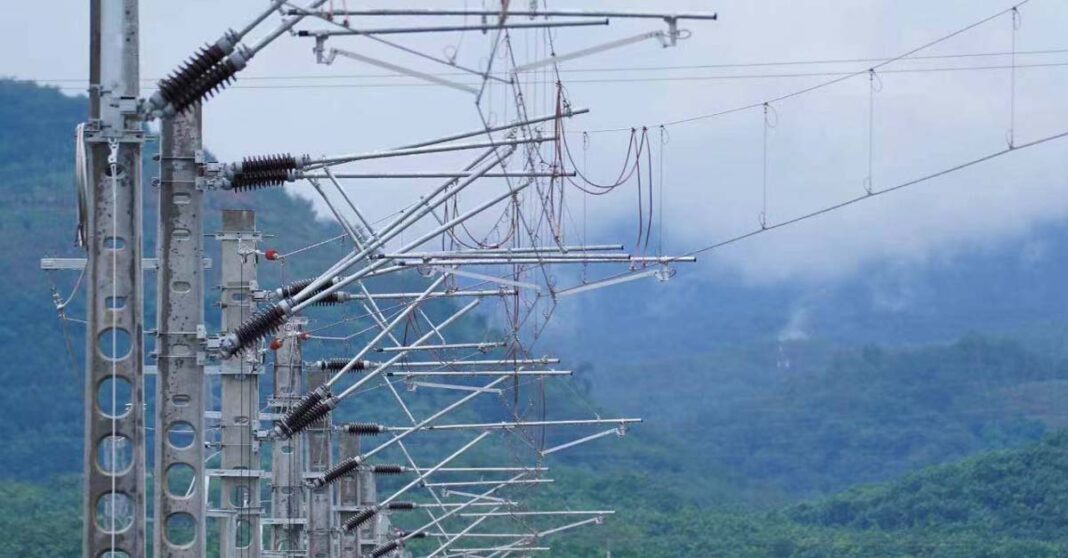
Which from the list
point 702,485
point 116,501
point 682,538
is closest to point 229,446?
point 116,501

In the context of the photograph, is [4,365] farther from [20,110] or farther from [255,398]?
[255,398]

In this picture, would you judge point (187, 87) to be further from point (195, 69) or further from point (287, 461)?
point (287, 461)

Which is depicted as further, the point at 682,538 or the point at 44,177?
the point at 44,177

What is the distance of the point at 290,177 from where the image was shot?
80.3ft

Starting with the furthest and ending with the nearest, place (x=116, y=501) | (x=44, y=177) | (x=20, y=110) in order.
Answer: (x=20, y=110) → (x=44, y=177) → (x=116, y=501)

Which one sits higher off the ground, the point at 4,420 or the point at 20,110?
the point at 20,110

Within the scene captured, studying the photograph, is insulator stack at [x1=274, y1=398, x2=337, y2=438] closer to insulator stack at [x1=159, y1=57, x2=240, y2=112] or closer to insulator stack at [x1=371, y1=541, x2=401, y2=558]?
insulator stack at [x1=159, y1=57, x2=240, y2=112]

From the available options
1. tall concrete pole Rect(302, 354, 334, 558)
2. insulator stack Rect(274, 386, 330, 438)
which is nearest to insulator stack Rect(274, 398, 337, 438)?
insulator stack Rect(274, 386, 330, 438)

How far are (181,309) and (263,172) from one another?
143cm

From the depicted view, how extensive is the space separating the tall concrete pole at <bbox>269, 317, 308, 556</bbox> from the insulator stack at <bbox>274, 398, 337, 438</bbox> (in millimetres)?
2750

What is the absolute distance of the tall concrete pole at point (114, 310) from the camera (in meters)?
21.6

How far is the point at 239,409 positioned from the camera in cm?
3095

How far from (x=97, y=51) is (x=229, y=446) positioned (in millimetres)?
9544

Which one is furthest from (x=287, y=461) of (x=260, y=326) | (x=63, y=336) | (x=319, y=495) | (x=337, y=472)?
(x=63, y=336)
